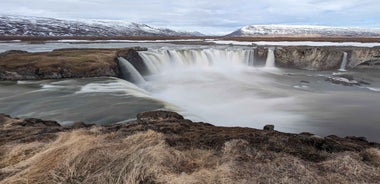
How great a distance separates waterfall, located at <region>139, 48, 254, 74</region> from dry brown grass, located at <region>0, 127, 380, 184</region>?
81.6 ft

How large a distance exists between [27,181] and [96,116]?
9438 millimetres

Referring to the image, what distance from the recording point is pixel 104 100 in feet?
55.4

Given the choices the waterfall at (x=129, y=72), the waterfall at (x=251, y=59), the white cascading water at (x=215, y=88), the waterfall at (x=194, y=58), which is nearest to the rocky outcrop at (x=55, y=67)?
the waterfall at (x=129, y=72)

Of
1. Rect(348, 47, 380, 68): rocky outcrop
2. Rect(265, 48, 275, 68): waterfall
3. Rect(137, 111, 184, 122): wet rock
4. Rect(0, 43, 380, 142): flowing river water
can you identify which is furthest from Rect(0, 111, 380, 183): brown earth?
Rect(348, 47, 380, 68): rocky outcrop

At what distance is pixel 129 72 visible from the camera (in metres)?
27.4

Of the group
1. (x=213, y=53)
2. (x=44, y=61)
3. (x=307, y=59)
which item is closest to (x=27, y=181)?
(x=44, y=61)

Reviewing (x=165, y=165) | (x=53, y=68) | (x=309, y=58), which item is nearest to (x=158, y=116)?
(x=165, y=165)

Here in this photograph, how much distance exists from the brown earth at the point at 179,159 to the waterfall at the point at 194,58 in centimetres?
2397

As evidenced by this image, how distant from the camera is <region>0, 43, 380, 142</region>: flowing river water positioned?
14.9 metres

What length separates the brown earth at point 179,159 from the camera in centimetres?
539

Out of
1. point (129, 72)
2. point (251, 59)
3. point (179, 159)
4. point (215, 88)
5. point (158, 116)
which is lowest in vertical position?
point (251, 59)

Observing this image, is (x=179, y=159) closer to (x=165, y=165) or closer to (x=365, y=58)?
(x=165, y=165)

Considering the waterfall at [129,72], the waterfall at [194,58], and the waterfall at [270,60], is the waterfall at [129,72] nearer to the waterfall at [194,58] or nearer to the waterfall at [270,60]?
the waterfall at [194,58]

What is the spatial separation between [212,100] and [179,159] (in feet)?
48.1
